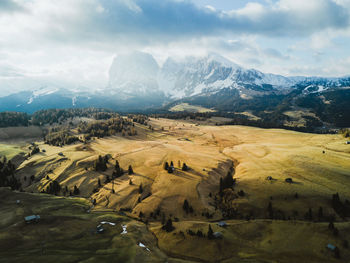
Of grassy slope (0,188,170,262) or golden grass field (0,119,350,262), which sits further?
golden grass field (0,119,350,262)

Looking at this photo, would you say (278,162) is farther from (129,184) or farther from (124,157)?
(124,157)

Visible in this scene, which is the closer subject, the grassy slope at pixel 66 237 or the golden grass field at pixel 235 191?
the grassy slope at pixel 66 237

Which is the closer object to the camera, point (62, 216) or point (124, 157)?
point (62, 216)

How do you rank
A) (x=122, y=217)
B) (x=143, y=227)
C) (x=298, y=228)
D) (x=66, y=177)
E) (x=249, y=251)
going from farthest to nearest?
(x=66, y=177)
(x=122, y=217)
(x=143, y=227)
(x=298, y=228)
(x=249, y=251)

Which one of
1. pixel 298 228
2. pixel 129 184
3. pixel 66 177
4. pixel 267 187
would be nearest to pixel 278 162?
pixel 267 187

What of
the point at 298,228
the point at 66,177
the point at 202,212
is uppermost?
the point at 298,228

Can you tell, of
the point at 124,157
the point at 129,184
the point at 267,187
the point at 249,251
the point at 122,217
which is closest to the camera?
the point at 249,251

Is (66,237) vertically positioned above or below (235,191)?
below

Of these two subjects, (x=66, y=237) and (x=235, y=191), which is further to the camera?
(x=235, y=191)
